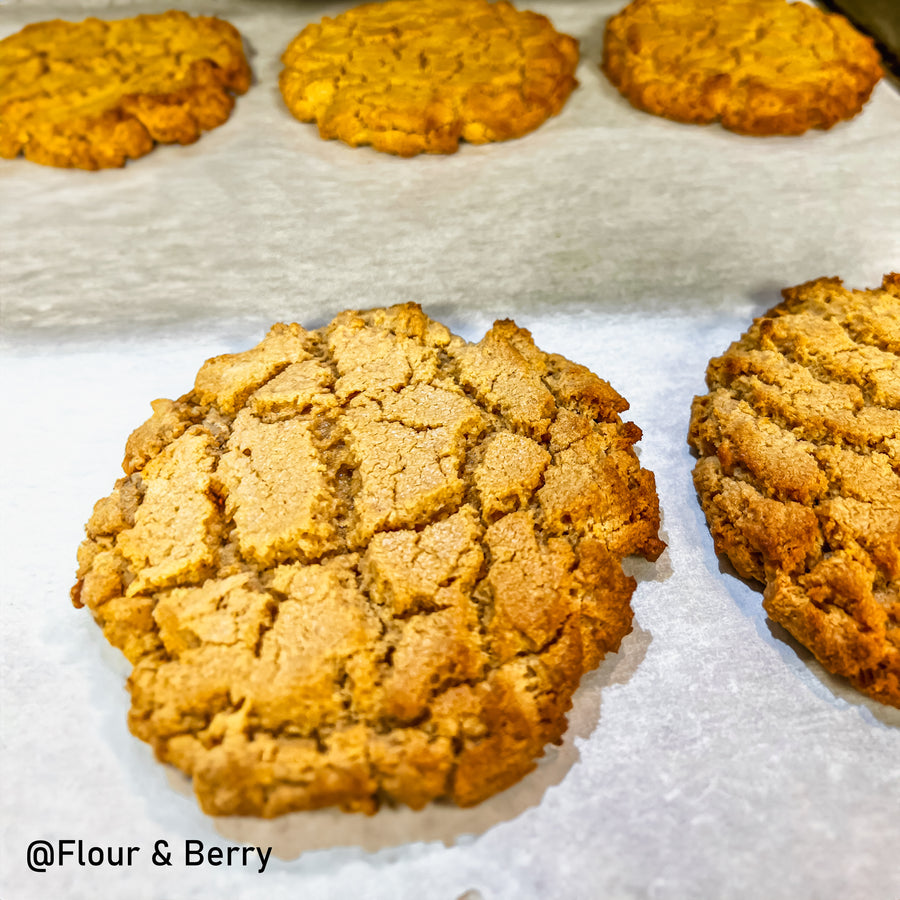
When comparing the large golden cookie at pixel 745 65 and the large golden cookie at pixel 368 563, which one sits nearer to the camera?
the large golden cookie at pixel 368 563

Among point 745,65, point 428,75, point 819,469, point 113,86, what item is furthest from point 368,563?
point 745,65

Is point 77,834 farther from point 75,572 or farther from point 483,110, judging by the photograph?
point 483,110

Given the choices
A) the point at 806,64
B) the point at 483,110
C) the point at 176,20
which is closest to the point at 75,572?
the point at 483,110

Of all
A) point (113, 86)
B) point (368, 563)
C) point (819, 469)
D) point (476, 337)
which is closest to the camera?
point (368, 563)

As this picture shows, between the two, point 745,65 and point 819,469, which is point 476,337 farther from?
point 745,65

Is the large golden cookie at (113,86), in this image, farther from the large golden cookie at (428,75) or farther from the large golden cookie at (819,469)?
the large golden cookie at (819,469)

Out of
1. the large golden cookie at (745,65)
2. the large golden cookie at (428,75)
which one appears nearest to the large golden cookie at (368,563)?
the large golden cookie at (428,75)
